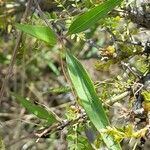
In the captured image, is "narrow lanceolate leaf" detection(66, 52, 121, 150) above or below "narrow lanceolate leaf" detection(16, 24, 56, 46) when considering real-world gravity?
below

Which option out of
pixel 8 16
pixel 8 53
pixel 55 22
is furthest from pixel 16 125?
pixel 55 22

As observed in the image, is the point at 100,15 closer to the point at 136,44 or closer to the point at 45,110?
the point at 136,44

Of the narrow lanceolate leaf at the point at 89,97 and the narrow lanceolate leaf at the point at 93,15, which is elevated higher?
the narrow lanceolate leaf at the point at 93,15

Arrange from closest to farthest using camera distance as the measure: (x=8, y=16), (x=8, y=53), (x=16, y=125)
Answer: (x=8, y=16)
(x=8, y=53)
(x=16, y=125)

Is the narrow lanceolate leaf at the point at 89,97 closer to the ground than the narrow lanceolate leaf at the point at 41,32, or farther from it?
closer to the ground
